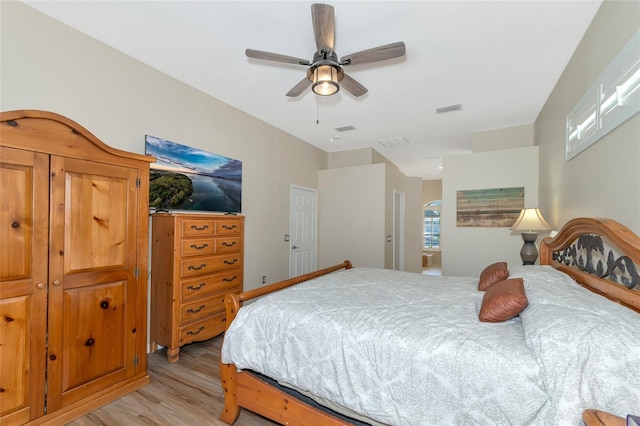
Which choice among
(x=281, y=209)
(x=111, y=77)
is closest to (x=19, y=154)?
(x=111, y=77)

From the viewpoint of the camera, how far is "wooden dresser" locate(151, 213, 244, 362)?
Answer: 258cm

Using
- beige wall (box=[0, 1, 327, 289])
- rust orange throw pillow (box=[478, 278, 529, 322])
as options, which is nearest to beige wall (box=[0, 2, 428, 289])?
beige wall (box=[0, 1, 327, 289])

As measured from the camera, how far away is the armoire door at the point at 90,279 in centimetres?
178

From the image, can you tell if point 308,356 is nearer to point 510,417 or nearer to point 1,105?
point 510,417

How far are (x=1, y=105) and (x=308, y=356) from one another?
2759 millimetres

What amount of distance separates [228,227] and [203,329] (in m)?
1.10

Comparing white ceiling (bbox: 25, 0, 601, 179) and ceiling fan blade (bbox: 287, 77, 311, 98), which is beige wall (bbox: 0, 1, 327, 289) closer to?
white ceiling (bbox: 25, 0, 601, 179)

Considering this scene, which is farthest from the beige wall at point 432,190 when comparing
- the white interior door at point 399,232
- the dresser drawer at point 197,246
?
the dresser drawer at point 197,246

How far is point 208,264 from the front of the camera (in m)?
2.85

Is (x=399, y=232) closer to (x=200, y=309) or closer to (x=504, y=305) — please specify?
(x=200, y=309)

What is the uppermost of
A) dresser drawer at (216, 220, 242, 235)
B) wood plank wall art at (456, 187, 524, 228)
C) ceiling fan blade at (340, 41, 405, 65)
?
ceiling fan blade at (340, 41, 405, 65)

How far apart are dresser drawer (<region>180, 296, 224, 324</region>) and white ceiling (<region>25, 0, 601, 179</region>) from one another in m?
2.45

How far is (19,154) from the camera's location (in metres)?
1.62

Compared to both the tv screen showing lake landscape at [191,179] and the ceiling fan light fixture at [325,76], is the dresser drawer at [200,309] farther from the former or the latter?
the ceiling fan light fixture at [325,76]
